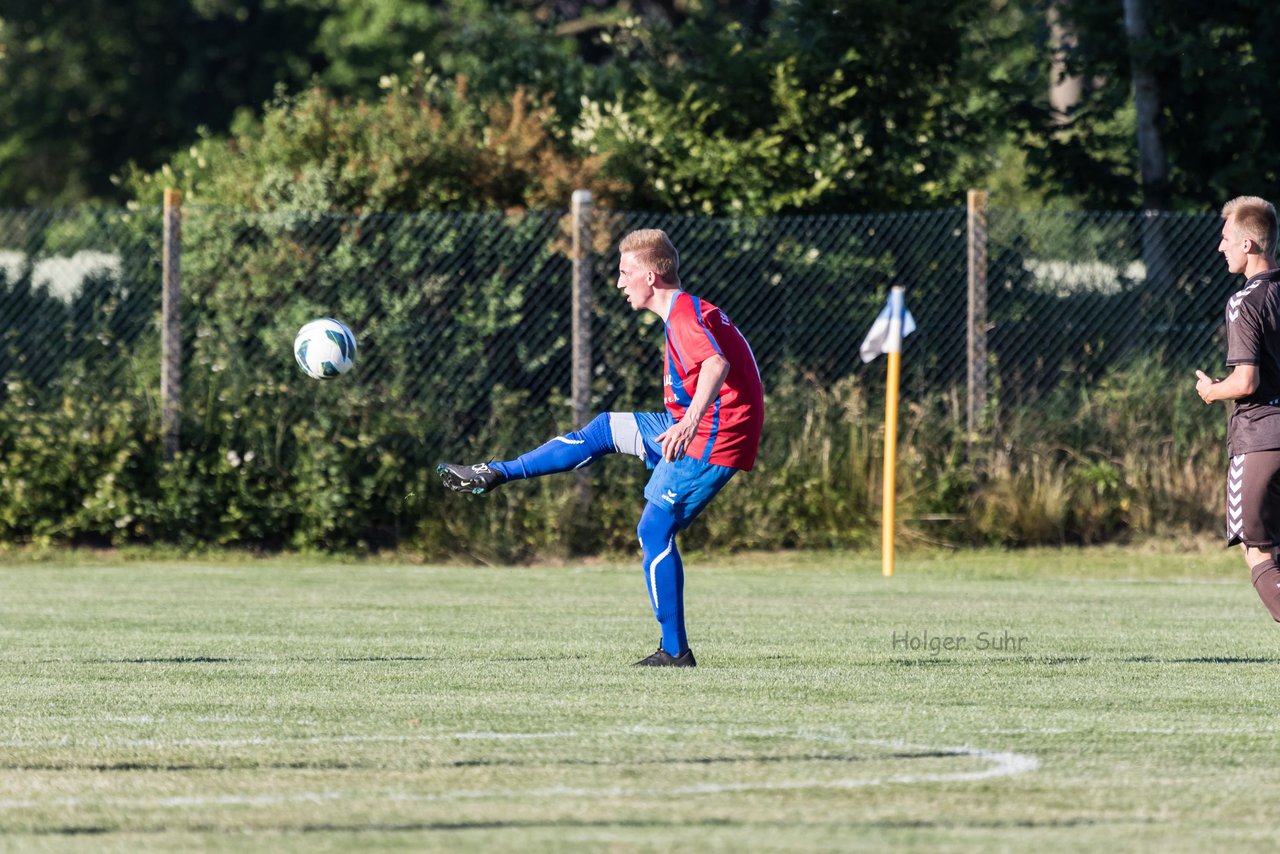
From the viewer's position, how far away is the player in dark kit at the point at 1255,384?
7.73 m

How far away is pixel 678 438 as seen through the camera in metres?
7.54

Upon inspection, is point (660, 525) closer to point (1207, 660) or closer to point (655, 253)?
point (655, 253)

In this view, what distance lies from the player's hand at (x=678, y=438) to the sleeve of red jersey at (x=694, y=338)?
26 cm

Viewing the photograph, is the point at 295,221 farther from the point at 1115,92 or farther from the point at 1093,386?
the point at 1115,92

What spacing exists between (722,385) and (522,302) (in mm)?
7520

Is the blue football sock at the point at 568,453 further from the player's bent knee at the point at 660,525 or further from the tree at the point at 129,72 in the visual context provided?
the tree at the point at 129,72

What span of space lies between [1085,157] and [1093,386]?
12.9 ft

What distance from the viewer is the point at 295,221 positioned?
1482cm

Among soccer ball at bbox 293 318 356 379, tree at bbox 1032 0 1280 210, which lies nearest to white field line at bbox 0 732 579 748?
soccer ball at bbox 293 318 356 379

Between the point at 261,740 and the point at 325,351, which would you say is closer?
the point at 261,740

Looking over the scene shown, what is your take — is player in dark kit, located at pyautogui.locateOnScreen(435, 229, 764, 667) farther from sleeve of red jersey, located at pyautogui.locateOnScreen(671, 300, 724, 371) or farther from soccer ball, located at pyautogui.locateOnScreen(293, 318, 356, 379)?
soccer ball, located at pyautogui.locateOnScreen(293, 318, 356, 379)

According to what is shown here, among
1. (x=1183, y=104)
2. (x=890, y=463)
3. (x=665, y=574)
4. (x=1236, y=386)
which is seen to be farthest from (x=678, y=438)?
(x=1183, y=104)

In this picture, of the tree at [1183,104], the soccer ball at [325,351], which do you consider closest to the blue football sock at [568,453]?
the soccer ball at [325,351]

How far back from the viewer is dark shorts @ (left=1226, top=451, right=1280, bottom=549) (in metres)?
7.80
